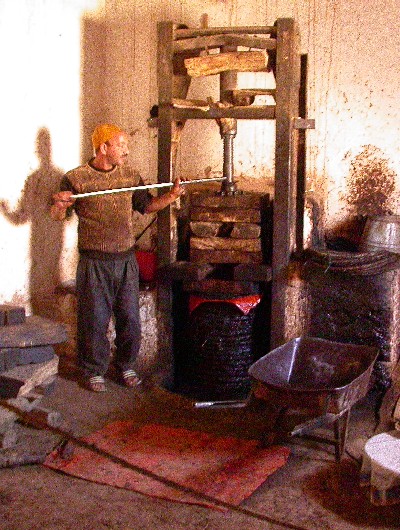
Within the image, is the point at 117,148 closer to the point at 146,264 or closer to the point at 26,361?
the point at 146,264

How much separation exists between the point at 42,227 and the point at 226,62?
7.71ft

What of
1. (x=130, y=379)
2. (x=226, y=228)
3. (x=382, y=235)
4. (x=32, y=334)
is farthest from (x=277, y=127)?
(x=32, y=334)

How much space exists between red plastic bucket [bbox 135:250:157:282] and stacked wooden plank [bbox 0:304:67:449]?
3.43ft

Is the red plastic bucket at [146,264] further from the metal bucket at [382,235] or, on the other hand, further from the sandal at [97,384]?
the metal bucket at [382,235]

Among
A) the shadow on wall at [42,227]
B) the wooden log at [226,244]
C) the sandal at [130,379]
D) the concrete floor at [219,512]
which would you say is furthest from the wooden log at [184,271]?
the concrete floor at [219,512]

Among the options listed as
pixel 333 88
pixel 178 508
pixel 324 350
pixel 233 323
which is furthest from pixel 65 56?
pixel 178 508

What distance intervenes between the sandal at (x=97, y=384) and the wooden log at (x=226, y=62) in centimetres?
275

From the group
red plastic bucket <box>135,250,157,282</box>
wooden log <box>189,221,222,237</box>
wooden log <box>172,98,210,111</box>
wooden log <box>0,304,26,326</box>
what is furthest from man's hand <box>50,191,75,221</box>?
wooden log <box>172,98,210,111</box>

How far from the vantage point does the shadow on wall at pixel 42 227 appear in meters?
6.77

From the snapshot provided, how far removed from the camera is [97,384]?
6.39m

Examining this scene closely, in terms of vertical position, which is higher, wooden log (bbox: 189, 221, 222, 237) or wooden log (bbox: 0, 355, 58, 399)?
wooden log (bbox: 189, 221, 222, 237)

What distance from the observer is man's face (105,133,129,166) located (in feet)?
20.1

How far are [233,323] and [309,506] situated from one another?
217 centimetres

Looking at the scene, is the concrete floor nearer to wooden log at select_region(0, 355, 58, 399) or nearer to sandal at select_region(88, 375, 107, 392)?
wooden log at select_region(0, 355, 58, 399)
